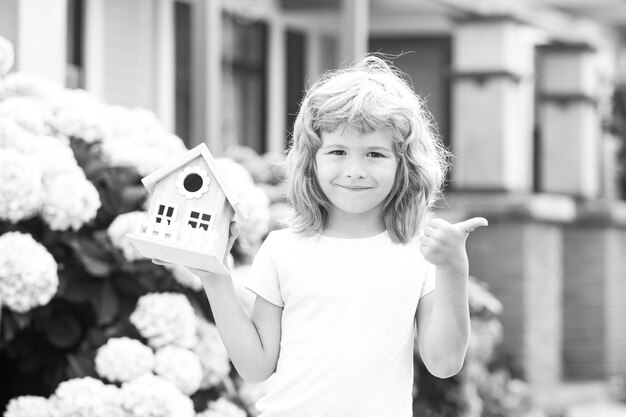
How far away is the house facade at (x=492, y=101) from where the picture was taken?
26.7ft

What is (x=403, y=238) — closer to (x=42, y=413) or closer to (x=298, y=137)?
(x=298, y=137)

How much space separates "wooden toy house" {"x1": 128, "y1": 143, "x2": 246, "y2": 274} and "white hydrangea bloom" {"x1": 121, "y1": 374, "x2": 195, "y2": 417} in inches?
42.2

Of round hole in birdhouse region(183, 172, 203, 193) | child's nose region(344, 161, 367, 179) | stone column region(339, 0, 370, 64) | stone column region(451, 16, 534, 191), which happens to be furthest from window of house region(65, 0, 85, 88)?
child's nose region(344, 161, 367, 179)

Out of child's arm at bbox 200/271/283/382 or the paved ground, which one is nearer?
child's arm at bbox 200/271/283/382

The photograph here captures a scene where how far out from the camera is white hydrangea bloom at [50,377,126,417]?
3596 millimetres

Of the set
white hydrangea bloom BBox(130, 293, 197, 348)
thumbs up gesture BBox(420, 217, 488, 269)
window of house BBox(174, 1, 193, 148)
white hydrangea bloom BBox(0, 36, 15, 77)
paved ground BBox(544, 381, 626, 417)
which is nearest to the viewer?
thumbs up gesture BBox(420, 217, 488, 269)

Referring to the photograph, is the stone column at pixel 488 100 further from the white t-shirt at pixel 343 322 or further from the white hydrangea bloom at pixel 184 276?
the white t-shirt at pixel 343 322

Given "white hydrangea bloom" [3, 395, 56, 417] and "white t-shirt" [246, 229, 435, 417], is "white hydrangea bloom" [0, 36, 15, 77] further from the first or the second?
"white t-shirt" [246, 229, 435, 417]

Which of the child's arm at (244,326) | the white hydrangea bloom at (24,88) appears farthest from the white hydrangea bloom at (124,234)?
the child's arm at (244,326)

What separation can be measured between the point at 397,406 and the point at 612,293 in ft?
24.4

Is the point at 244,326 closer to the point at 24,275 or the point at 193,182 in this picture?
the point at 193,182

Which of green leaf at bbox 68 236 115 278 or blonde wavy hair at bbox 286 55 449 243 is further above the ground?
blonde wavy hair at bbox 286 55 449 243

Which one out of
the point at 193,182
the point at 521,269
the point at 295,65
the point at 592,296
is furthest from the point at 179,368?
the point at 295,65

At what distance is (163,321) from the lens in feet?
12.7
